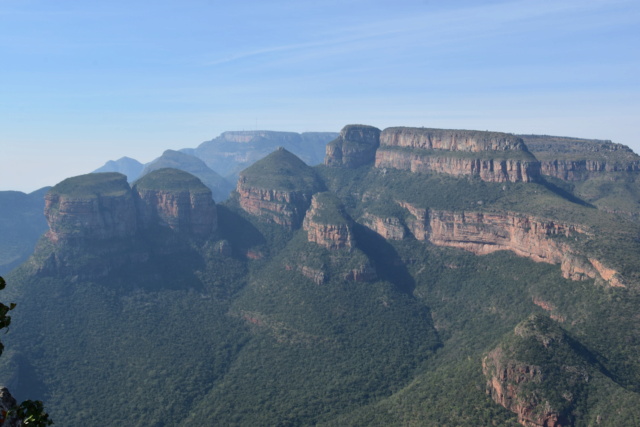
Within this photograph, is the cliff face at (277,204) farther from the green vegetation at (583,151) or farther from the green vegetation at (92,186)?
the green vegetation at (583,151)

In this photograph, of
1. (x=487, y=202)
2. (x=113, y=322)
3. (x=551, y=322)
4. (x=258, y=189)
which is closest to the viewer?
(x=551, y=322)

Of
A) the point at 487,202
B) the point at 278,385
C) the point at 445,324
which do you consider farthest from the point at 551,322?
the point at 487,202

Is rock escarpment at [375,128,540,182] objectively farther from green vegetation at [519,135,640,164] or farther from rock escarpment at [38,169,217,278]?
rock escarpment at [38,169,217,278]

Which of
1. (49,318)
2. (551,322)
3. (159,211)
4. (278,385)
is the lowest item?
(278,385)

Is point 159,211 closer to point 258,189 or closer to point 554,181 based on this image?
point 258,189

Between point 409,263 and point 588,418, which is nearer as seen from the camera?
point 588,418

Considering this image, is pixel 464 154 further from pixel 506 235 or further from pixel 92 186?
pixel 92 186

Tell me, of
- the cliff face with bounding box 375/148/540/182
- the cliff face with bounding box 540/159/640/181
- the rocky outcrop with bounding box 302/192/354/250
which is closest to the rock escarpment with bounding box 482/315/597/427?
the rocky outcrop with bounding box 302/192/354/250
